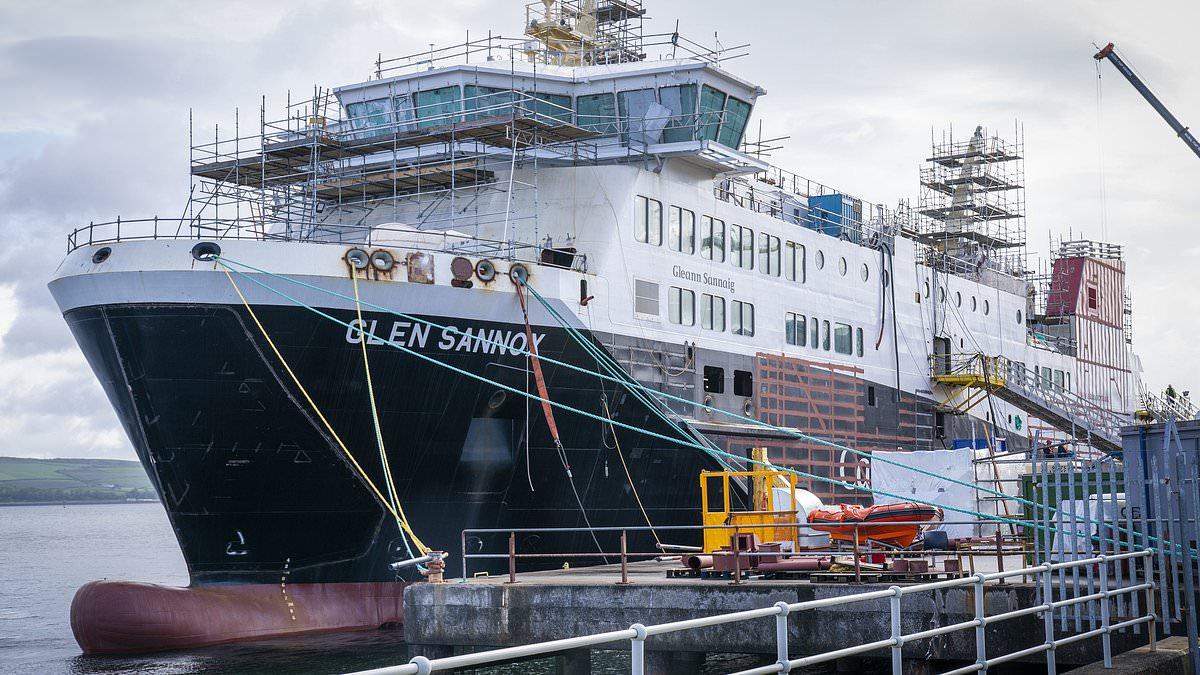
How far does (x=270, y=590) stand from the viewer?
21.6 m

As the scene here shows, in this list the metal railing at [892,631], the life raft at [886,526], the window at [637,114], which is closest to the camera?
the metal railing at [892,631]

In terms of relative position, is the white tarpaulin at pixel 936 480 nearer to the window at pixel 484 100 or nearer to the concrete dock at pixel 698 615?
the window at pixel 484 100

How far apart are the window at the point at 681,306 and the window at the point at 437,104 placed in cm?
A: 579

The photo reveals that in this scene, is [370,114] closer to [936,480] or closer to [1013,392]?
[936,480]

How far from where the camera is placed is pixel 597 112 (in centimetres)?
2792

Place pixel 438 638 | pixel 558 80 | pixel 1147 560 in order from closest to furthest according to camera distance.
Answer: pixel 1147 560, pixel 438 638, pixel 558 80

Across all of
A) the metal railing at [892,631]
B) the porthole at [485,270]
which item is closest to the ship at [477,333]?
the porthole at [485,270]

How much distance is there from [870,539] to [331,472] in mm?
8625

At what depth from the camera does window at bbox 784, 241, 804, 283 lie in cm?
2988

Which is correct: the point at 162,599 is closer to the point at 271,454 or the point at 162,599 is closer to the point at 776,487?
the point at 271,454

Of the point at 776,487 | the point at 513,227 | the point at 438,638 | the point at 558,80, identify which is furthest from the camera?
the point at 558,80

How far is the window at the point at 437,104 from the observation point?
2728 cm

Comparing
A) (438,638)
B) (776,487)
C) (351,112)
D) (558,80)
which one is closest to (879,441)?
(776,487)

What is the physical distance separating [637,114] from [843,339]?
26.1ft
